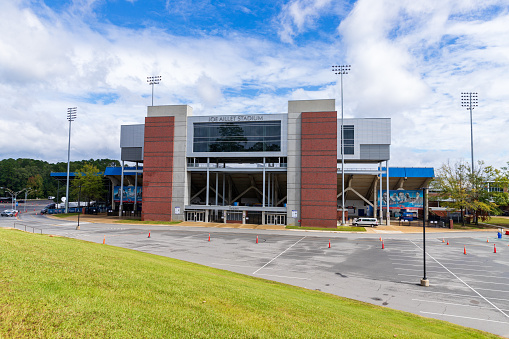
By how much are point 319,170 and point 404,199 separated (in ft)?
83.0

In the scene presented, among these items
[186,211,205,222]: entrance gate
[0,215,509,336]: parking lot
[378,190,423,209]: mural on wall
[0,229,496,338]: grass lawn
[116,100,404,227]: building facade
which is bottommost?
[0,215,509,336]: parking lot

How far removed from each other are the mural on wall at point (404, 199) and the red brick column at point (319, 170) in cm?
2011

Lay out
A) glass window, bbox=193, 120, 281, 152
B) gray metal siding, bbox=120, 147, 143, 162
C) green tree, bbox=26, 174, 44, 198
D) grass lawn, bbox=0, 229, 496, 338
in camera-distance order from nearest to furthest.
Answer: grass lawn, bbox=0, 229, 496, 338 → glass window, bbox=193, 120, 281, 152 → gray metal siding, bbox=120, 147, 143, 162 → green tree, bbox=26, 174, 44, 198

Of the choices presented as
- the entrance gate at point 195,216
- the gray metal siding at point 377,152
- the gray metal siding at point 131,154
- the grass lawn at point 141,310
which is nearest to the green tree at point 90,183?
the gray metal siding at point 131,154

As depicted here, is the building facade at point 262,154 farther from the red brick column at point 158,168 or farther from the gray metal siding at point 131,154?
the gray metal siding at point 131,154

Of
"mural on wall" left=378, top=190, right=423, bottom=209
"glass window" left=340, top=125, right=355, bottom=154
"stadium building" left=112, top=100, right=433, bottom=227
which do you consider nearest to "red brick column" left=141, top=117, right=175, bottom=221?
"stadium building" left=112, top=100, right=433, bottom=227

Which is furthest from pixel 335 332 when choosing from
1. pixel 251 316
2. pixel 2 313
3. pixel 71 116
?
pixel 71 116

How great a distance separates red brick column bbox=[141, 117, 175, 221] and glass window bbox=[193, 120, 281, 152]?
5.21 meters

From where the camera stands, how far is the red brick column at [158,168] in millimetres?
58156

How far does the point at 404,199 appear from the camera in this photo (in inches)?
2611

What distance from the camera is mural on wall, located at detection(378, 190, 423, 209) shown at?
65938 mm

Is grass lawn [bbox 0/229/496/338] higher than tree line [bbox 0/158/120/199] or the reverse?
the reverse

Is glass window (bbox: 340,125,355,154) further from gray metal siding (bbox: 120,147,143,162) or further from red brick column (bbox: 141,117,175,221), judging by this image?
gray metal siding (bbox: 120,147,143,162)

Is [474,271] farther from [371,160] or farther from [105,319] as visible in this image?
[371,160]
